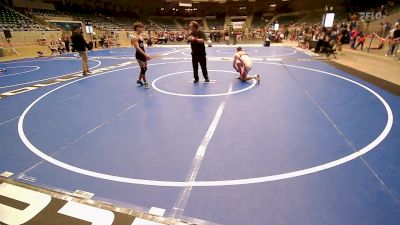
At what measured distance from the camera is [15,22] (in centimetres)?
2644

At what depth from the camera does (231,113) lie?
18.0ft

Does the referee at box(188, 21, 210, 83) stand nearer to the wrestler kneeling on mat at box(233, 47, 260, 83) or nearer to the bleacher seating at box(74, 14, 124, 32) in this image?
the wrestler kneeling on mat at box(233, 47, 260, 83)

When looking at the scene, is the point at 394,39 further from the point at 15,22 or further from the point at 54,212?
the point at 15,22

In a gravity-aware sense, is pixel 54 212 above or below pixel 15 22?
below

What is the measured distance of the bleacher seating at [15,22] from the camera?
24.3 m

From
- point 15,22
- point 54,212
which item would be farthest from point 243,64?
point 15,22

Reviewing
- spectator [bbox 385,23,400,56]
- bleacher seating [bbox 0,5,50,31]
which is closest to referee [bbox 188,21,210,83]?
spectator [bbox 385,23,400,56]

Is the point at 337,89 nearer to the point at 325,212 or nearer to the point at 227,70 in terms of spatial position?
the point at 227,70

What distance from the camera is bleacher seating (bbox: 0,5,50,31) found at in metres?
24.3

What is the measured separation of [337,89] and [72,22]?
36985mm

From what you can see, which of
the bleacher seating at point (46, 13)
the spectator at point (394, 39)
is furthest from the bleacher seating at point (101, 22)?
the spectator at point (394, 39)

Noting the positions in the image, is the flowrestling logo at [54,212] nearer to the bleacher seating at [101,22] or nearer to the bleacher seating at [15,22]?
the bleacher seating at [15,22]

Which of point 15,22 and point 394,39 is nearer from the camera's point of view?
point 394,39

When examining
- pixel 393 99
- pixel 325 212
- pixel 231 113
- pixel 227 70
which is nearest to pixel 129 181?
pixel 325 212
